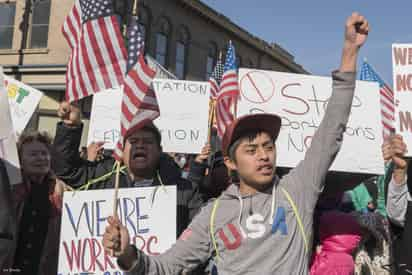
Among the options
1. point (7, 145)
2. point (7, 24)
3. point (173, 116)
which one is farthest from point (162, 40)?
point (7, 145)

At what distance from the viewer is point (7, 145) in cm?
344

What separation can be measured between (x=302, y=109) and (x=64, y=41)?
17.2m

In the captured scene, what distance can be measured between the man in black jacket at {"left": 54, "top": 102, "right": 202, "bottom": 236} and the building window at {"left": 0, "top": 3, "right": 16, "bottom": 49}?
18779 millimetres

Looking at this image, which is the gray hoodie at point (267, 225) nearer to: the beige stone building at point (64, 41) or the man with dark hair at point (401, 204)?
the man with dark hair at point (401, 204)

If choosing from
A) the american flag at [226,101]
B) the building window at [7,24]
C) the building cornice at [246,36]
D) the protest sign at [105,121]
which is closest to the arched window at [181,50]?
the building cornice at [246,36]

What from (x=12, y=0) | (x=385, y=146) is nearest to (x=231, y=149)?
(x=385, y=146)

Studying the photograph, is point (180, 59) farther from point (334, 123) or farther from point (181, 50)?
point (334, 123)

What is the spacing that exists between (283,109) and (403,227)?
1.45 metres

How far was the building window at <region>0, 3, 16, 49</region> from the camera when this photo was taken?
20781 mm

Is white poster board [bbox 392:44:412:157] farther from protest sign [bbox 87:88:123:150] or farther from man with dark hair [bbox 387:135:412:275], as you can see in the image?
protest sign [bbox 87:88:123:150]

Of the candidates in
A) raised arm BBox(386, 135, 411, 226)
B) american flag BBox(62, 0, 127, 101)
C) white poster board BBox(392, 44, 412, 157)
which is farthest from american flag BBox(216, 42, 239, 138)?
raised arm BBox(386, 135, 411, 226)

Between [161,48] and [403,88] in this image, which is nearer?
[403,88]

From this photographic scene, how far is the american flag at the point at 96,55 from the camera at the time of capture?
399 cm

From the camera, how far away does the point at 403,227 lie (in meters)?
3.04
